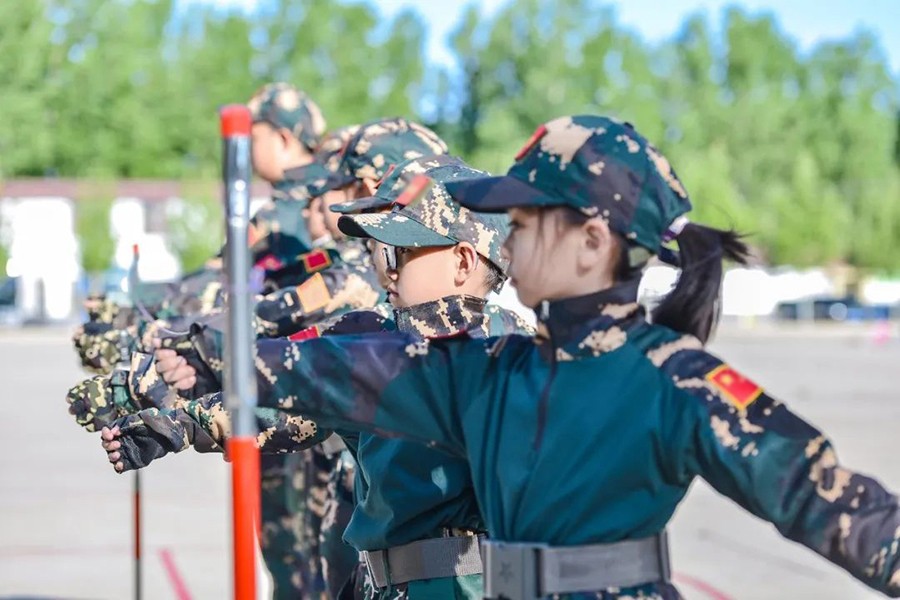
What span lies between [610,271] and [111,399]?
1.37m

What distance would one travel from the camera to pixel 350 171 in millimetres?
5238

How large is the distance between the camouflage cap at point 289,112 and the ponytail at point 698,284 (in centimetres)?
401

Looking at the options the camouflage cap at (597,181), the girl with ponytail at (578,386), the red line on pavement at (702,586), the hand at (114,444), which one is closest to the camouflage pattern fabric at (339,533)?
the hand at (114,444)

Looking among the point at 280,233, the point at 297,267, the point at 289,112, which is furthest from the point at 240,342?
the point at 289,112

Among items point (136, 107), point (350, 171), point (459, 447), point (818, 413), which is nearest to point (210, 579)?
point (350, 171)

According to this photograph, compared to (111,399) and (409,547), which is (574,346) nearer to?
(409,547)

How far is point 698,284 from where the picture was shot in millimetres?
2695

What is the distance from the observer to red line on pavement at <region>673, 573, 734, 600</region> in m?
7.79

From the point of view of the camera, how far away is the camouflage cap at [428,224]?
3.46 metres

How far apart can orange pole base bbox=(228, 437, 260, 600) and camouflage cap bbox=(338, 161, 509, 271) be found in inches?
48.2

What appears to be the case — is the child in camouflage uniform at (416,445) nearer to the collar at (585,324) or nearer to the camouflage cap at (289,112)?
the collar at (585,324)

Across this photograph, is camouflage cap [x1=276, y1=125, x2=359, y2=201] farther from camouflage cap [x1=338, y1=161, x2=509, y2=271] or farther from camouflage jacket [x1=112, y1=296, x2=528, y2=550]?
camouflage jacket [x1=112, y1=296, x2=528, y2=550]

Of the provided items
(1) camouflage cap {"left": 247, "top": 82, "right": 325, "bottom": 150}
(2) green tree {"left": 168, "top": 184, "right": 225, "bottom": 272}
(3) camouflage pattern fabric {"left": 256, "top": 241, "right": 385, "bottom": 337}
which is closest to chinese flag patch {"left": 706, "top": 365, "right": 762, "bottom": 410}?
(3) camouflage pattern fabric {"left": 256, "top": 241, "right": 385, "bottom": 337}

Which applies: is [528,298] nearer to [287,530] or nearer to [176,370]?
[176,370]
